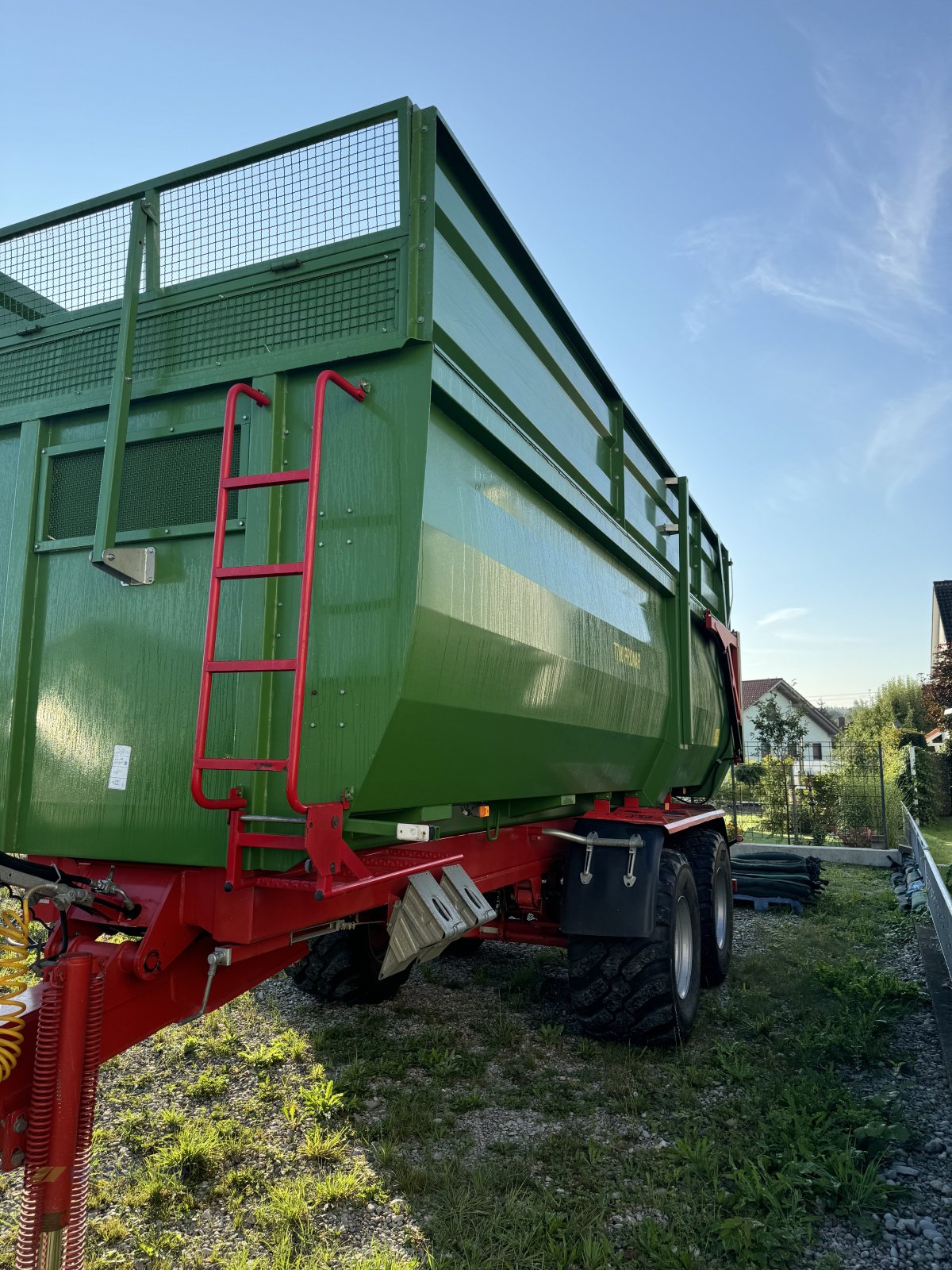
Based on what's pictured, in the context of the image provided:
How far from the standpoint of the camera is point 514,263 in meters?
3.63

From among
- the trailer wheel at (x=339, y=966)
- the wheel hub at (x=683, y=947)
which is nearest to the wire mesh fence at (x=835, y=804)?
the wheel hub at (x=683, y=947)

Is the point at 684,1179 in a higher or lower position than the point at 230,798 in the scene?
lower

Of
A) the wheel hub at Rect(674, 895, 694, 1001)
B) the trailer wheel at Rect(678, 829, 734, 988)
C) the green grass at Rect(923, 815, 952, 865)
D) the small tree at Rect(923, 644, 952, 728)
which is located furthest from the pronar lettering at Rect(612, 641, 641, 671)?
the small tree at Rect(923, 644, 952, 728)

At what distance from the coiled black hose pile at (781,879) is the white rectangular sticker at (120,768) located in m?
8.29

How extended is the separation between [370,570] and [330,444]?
45 cm

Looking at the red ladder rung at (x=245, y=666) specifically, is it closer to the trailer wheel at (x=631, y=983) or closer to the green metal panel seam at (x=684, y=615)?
the trailer wheel at (x=631, y=983)

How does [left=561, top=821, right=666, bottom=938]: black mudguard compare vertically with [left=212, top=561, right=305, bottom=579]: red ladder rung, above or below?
below

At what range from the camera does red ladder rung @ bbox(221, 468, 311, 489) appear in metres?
2.49

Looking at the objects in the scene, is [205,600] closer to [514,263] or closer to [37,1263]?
[37,1263]

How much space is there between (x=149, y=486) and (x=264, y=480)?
65cm

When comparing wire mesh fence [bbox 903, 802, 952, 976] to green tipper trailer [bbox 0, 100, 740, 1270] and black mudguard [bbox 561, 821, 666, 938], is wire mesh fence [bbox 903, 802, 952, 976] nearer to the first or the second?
black mudguard [bbox 561, 821, 666, 938]

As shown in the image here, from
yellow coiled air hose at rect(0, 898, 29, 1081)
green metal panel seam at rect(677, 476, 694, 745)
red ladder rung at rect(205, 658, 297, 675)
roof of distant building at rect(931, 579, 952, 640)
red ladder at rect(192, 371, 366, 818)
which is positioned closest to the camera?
yellow coiled air hose at rect(0, 898, 29, 1081)

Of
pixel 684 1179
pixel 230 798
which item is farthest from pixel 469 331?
pixel 684 1179

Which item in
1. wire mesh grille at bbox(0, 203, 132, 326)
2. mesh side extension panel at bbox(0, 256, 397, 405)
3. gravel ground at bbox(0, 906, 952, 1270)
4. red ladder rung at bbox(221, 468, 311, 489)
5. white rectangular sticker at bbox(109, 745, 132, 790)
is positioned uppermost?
wire mesh grille at bbox(0, 203, 132, 326)
